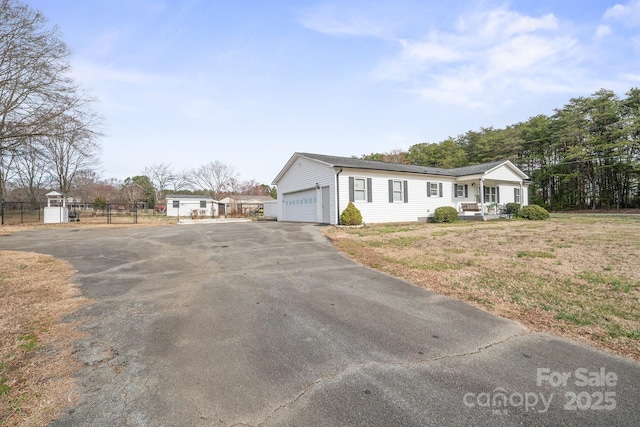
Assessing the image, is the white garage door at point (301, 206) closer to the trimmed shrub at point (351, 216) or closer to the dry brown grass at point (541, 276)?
the trimmed shrub at point (351, 216)

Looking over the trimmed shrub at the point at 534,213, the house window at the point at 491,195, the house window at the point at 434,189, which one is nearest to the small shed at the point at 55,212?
the house window at the point at 434,189

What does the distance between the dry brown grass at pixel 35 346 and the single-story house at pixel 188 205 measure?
1374 inches

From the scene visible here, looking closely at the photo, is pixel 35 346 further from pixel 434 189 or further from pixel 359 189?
pixel 434 189

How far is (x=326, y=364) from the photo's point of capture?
2648 mm

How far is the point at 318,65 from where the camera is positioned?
12617mm

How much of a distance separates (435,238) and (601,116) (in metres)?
33.2

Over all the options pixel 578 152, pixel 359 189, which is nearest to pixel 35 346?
pixel 359 189

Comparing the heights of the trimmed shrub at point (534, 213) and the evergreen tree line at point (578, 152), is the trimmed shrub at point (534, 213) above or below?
below

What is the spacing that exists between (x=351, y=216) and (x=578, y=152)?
30.9 m

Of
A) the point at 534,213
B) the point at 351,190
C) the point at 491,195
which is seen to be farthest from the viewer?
the point at 491,195

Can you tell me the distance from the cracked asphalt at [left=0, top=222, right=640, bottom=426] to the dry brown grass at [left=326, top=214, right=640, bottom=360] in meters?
0.45

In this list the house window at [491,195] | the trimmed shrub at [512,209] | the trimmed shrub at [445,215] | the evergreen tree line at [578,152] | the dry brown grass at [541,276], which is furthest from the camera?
the evergreen tree line at [578,152]

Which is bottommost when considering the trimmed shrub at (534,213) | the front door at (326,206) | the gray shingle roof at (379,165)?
the trimmed shrub at (534,213)

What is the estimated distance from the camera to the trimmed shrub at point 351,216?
14.9 m
